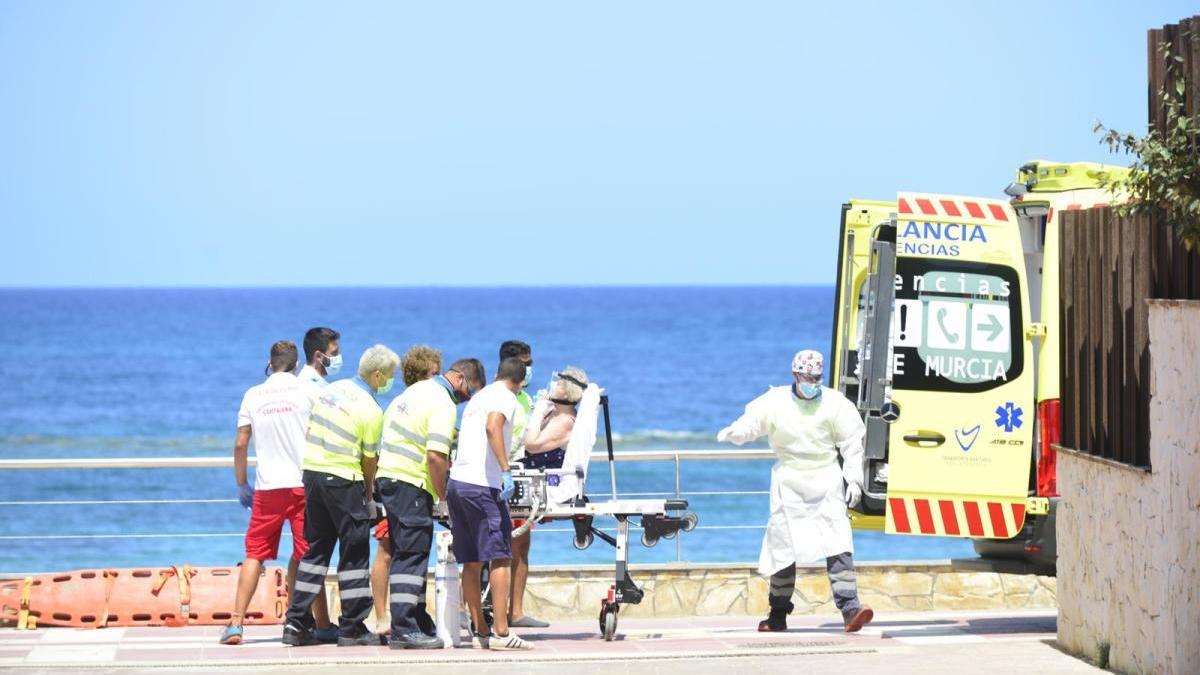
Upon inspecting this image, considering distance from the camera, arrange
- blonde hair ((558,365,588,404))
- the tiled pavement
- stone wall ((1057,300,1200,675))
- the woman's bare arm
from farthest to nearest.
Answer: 1. the woman's bare arm
2. blonde hair ((558,365,588,404))
3. the tiled pavement
4. stone wall ((1057,300,1200,675))

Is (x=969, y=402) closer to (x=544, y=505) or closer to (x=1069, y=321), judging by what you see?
(x=1069, y=321)

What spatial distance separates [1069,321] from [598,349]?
77850 millimetres

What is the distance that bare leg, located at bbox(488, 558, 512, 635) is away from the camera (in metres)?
10.1

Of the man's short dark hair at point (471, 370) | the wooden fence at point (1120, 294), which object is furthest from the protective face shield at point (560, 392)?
the wooden fence at point (1120, 294)

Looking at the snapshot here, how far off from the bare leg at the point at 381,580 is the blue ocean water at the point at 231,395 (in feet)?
4.29

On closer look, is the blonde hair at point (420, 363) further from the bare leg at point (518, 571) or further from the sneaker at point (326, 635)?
the sneaker at point (326, 635)

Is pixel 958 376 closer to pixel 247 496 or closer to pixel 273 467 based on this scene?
pixel 273 467

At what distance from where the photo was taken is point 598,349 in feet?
287

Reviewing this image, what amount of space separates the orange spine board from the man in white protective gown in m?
3.06

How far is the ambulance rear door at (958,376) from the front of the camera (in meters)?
10.5

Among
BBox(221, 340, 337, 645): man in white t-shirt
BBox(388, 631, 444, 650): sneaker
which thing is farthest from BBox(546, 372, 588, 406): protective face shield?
BBox(388, 631, 444, 650): sneaker

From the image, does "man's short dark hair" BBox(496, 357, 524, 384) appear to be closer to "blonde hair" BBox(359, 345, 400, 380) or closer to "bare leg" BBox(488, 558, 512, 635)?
"blonde hair" BBox(359, 345, 400, 380)

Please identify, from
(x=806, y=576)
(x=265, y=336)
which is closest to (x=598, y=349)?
(x=265, y=336)

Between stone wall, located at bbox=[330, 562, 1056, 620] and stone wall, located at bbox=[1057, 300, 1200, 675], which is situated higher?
stone wall, located at bbox=[1057, 300, 1200, 675]
